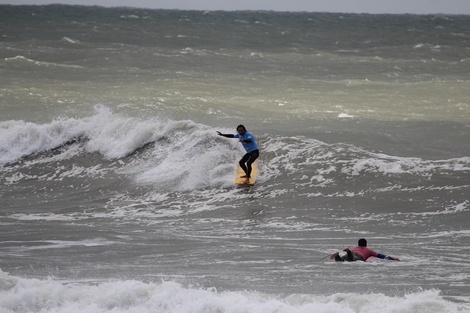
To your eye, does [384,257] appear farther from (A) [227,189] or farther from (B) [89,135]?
(B) [89,135]

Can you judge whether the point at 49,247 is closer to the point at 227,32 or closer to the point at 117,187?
the point at 117,187

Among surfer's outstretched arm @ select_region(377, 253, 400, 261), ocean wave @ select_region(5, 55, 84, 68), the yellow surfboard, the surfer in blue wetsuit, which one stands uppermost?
ocean wave @ select_region(5, 55, 84, 68)

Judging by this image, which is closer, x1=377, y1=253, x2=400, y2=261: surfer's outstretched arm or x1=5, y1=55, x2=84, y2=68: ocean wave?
x1=377, y1=253, x2=400, y2=261: surfer's outstretched arm

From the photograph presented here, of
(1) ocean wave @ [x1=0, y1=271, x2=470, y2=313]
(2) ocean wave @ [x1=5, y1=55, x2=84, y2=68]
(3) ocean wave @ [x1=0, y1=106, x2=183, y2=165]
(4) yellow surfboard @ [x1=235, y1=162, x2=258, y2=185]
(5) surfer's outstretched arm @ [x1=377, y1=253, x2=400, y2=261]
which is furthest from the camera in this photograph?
(2) ocean wave @ [x1=5, y1=55, x2=84, y2=68]

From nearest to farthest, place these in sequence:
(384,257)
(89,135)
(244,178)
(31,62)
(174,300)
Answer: (174,300), (384,257), (244,178), (89,135), (31,62)

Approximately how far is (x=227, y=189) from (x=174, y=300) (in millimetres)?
8200

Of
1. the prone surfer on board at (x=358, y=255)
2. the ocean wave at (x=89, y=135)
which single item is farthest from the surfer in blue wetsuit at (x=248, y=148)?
the prone surfer on board at (x=358, y=255)

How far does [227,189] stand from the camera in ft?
61.2

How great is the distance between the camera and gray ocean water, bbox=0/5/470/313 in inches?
437

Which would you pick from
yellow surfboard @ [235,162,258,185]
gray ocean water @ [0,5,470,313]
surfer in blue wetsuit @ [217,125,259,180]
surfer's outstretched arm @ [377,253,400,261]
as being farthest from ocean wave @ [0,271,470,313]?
Result: yellow surfboard @ [235,162,258,185]

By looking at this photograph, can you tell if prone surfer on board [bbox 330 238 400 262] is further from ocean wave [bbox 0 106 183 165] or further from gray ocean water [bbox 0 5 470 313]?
ocean wave [bbox 0 106 183 165]

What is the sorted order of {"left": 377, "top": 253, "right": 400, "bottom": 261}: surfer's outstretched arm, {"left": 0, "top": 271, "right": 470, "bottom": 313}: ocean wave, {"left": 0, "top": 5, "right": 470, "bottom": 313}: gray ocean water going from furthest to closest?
{"left": 377, "top": 253, "right": 400, "bottom": 261}: surfer's outstretched arm
{"left": 0, "top": 5, "right": 470, "bottom": 313}: gray ocean water
{"left": 0, "top": 271, "right": 470, "bottom": 313}: ocean wave

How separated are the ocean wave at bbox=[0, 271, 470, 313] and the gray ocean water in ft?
0.08

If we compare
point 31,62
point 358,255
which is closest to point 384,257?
point 358,255
